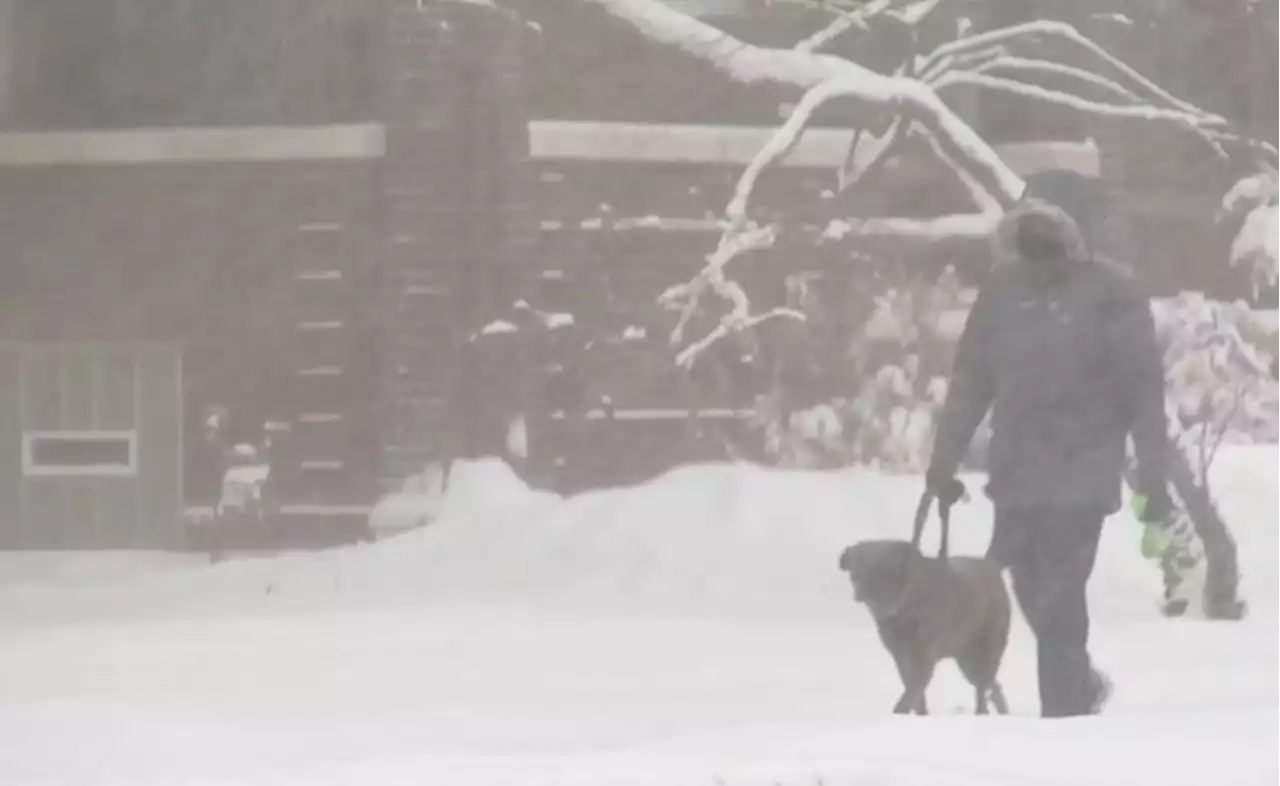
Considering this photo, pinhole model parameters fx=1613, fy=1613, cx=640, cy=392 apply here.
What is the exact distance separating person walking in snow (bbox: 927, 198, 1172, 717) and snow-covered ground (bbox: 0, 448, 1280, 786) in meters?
0.10

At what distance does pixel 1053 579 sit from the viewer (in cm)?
368

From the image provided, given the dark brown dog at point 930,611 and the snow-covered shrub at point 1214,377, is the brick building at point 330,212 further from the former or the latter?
the dark brown dog at point 930,611

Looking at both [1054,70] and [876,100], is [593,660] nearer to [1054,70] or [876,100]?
[876,100]

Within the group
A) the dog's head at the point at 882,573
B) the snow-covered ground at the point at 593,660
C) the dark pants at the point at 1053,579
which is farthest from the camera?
the dark pants at the point at 1053,579

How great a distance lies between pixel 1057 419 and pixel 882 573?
0.54 metres

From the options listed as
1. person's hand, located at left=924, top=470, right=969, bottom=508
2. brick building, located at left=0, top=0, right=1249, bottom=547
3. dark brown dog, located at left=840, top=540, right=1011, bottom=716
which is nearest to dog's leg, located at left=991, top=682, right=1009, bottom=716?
dark brown dog, located at left=840, top=540, right=1011, bottom=716

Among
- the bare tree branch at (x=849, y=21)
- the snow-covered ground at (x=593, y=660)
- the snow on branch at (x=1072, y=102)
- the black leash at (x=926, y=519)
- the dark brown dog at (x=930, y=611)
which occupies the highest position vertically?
the bare tree branch at (x=849, y=21)

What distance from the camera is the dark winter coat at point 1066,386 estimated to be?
3.63m

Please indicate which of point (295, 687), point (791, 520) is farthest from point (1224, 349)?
point (295, 687)

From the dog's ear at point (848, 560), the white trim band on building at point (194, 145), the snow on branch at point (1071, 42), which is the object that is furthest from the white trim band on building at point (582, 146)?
the dog's ear at point (848, 560)

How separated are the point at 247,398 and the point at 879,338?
1807mm

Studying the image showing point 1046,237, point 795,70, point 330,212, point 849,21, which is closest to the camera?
point 1046,237

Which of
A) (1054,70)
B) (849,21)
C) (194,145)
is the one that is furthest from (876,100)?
(194,145)

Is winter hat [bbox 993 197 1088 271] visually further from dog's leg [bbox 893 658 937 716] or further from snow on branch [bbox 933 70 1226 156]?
dog's leg [bbox 893 658 937 716]
